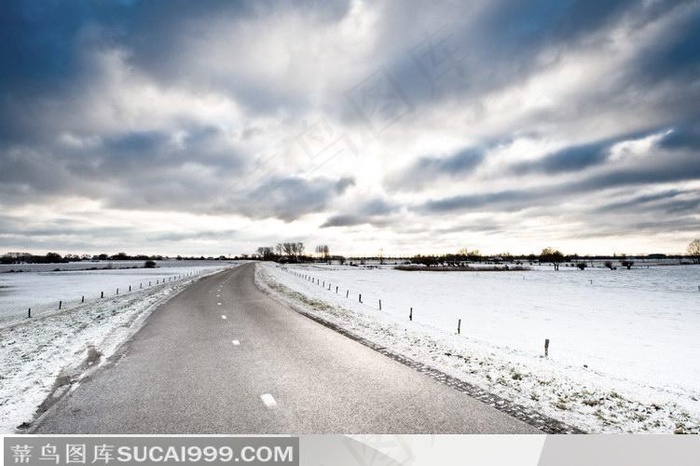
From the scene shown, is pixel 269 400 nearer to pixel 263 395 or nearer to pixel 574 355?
pixel 263 395

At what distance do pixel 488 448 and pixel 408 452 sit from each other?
4.12 ft

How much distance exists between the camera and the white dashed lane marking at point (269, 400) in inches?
280

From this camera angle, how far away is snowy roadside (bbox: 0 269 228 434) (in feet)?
24.9

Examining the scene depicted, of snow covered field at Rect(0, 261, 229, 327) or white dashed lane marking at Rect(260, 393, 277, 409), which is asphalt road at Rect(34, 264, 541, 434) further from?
snow covered field at Rect(0, 261, 229, 327)

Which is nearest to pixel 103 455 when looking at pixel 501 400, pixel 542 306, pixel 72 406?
pixel 72 406

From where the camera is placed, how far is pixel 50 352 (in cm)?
1179

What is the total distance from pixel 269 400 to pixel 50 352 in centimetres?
880

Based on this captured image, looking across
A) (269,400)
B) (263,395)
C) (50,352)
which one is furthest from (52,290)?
(269,400)

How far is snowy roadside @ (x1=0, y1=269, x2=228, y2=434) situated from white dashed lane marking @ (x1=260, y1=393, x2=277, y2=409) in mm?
3913

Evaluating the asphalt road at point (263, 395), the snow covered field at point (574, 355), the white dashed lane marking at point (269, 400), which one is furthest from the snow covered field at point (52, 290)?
the white dashed lane marking at point (269, 400)

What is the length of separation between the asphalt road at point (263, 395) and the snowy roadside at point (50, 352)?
594mm

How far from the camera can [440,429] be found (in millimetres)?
6305

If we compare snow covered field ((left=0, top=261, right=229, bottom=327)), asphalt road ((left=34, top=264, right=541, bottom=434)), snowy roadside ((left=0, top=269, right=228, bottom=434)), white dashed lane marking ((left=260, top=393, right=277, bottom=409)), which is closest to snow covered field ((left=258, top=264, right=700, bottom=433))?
asphalt road ((left=34, top=264, right=541, bottom=434))

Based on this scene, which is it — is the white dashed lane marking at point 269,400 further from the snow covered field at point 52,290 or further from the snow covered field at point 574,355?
the snow covered field at point 52,290
